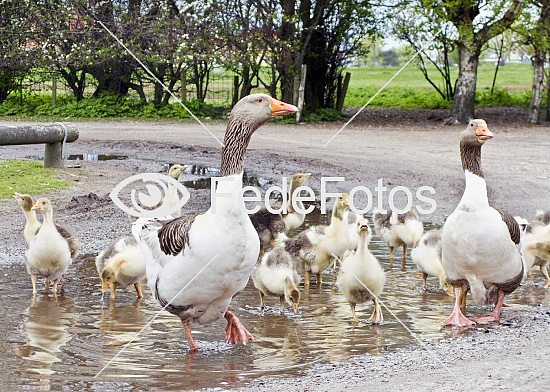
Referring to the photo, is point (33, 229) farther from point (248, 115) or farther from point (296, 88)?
point (296, 88)

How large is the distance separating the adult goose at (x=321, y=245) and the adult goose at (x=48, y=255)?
2.59 meters

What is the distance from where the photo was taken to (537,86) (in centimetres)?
2847

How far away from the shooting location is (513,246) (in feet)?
25.2

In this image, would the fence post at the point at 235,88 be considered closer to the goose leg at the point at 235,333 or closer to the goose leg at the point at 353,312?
the goose leg at the point at 353,312

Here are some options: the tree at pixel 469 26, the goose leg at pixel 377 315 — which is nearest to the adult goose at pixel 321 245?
the goose leg at pixel 377 315

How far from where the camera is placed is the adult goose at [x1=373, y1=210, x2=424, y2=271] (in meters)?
10.8

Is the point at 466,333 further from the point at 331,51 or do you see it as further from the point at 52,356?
the point at 331,51

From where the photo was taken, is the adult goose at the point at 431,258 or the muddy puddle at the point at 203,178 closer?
the adult goose at the point at 431,258

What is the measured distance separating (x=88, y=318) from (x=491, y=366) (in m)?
3.90

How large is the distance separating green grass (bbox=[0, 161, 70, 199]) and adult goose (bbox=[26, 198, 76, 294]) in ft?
17.4

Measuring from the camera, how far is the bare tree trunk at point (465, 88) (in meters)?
28.8

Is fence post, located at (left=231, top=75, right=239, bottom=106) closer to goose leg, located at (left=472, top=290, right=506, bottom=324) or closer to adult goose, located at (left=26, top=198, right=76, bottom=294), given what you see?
adult goose, located at (left=26, top=198, right=76, bottom=294)

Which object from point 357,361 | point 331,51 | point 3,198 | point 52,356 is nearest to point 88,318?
point 52,356

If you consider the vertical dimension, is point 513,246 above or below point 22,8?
below
